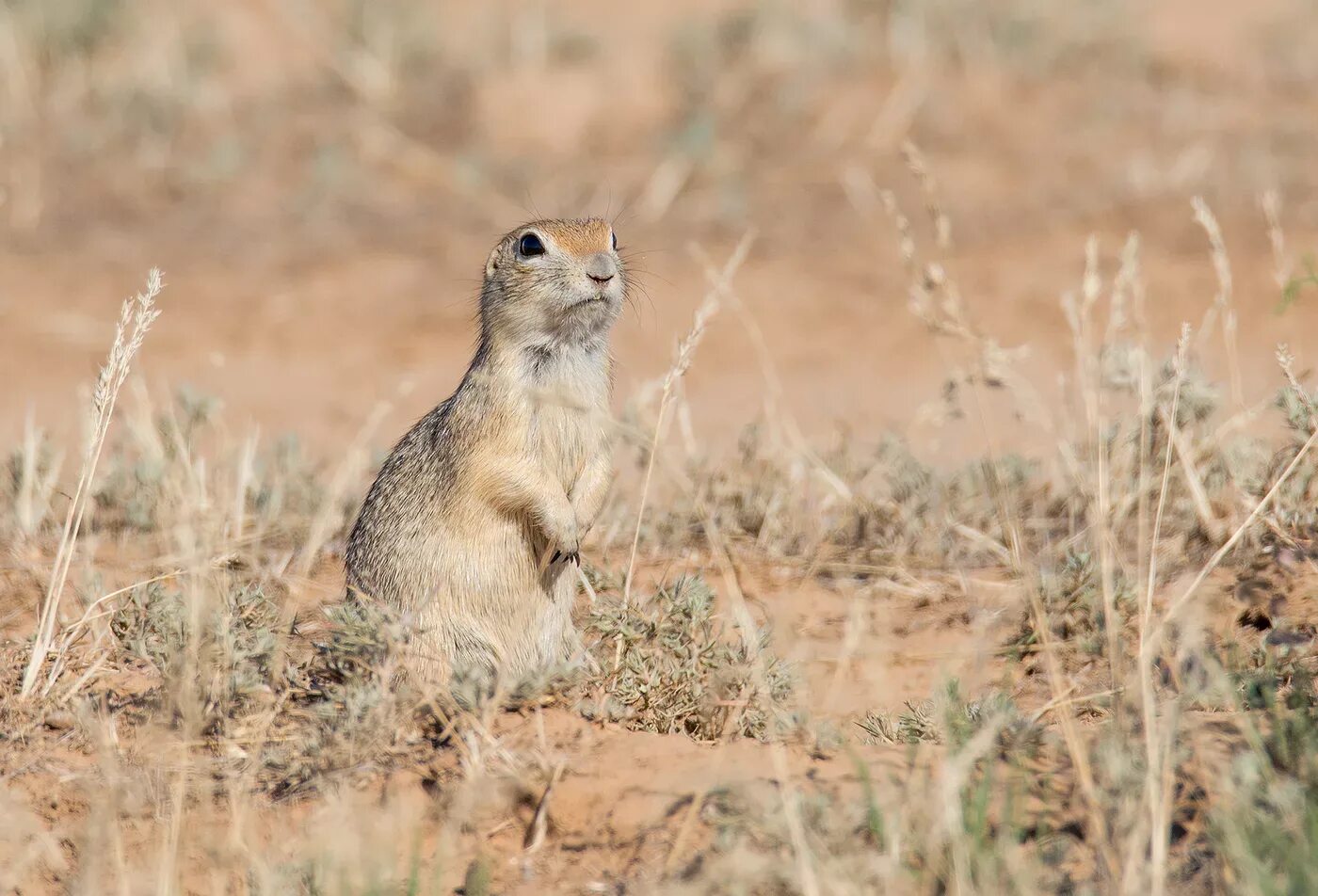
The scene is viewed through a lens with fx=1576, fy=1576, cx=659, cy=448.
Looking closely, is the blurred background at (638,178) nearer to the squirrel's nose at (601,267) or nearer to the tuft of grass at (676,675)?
the squirrel's nose at (601,267)

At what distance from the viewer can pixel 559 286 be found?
4.64 metres

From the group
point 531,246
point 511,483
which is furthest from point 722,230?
point 511,483

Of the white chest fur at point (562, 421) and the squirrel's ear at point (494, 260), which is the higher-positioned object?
the squirrel's ear at point (494, 260)

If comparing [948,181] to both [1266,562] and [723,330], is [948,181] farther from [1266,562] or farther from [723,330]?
[1266,562]

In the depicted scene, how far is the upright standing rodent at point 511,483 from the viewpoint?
4254 millimetres

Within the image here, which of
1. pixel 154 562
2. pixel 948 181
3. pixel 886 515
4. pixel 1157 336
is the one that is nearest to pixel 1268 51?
pixel 948 181

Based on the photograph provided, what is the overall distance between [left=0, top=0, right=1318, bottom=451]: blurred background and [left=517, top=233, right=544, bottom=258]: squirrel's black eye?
3311 mm

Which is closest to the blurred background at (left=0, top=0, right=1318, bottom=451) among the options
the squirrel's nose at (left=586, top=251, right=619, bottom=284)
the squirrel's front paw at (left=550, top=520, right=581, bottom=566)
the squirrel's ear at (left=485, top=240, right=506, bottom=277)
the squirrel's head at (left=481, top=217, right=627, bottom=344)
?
the squirrel's ear at (left=485, top=240, right=506, bottom=277)

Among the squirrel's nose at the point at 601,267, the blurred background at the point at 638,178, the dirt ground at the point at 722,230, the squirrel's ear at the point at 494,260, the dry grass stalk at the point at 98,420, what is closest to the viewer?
the dry grass stalk at the point at 98,420

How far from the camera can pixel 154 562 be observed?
16.0 feet

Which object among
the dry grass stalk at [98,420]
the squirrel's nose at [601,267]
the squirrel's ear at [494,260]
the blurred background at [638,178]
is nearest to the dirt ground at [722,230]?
the blurred background at [638,178]

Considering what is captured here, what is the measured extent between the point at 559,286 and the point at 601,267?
177 mm

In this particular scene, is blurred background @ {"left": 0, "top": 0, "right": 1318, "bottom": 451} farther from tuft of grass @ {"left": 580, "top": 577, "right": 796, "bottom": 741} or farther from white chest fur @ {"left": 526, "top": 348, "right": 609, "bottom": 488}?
tuft of grass @ {"left": 580, "top": 577, "right": 796, "bottom": 741}

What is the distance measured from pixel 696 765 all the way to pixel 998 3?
37.7 ft
